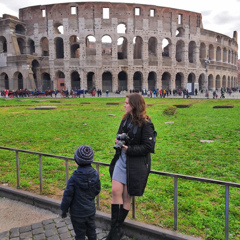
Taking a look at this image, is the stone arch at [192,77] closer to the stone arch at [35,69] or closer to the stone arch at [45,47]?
the stone arch at [45,47]

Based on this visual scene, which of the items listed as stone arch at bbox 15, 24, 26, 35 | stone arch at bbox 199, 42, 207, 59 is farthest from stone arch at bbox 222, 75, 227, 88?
stone arch at bbox 15, 24, 26, 35

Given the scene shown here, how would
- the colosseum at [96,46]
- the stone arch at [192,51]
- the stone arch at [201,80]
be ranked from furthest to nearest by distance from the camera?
the stone arch at [201,80] < the stone arch at [192,51] < the colosseum at [96,46]

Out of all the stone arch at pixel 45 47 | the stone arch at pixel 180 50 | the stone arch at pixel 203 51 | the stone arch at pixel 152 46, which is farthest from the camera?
the stone arch at pixel 203 51

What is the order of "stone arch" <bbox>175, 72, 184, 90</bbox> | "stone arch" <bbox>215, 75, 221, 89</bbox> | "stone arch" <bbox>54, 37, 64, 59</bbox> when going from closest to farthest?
"stone arch" <bbox>54, 37, 64, 59</bbox>
"stone arch" <bbox>175, 72, 184, 90</bbox>
"stone arch" <bbox>215, 75, 221, 89</bbox>

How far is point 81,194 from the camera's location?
2.77 metres

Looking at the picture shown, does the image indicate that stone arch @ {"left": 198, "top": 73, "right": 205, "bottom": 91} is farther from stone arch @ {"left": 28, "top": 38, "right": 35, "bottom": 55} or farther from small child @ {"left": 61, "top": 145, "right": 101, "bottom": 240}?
small child @ {"left": 61, "top": 145, "right": 101, "bottom": 240}

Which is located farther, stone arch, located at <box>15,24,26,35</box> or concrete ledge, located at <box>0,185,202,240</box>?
stone arch, located at <box>15,24,26,35</box>

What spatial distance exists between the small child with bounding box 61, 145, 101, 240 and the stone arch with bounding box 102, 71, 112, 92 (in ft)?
127

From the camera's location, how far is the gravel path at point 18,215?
346 centimetres

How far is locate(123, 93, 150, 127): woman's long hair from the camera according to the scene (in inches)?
116

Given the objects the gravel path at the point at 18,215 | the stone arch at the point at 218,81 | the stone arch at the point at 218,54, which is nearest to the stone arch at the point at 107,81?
the stone arch at the point at 218,81

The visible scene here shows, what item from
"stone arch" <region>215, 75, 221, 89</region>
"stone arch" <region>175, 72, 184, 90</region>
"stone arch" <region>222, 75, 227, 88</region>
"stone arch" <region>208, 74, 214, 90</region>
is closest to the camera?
"stone arch" <region>175, 72, 184, 90</region>

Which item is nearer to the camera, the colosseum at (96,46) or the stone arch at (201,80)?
the colosseum at (96,46)

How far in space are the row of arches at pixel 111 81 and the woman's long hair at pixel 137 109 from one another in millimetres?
37904
